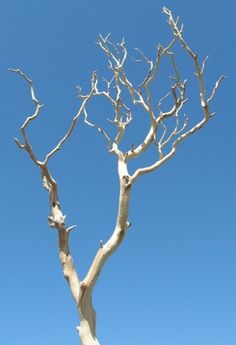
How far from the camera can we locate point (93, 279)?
26.6ft

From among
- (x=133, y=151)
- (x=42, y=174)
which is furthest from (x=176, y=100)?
(x=42, y=174)

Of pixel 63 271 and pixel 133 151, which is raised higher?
pixel 133 151

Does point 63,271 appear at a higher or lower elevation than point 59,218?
lower

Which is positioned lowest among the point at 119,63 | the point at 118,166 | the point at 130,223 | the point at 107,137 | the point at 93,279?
the point at 93,279

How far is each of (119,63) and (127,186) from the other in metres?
3.27

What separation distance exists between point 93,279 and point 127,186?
1596 mm

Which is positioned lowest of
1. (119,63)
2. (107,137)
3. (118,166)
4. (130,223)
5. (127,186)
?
(130,223)

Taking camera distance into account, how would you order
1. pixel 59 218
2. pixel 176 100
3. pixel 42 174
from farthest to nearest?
pixel 176 100 < pixel 42 174 < pixel 59 218

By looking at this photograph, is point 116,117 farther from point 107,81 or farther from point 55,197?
point 55,197

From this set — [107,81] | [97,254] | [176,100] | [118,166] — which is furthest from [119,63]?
[97,254]

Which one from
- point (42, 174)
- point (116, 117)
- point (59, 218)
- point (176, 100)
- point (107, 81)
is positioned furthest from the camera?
point (107, 81)

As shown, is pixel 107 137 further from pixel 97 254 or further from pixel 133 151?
pixel 97 254

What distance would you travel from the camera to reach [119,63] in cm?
1103

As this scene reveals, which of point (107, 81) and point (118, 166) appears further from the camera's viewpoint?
point (107, 81)
